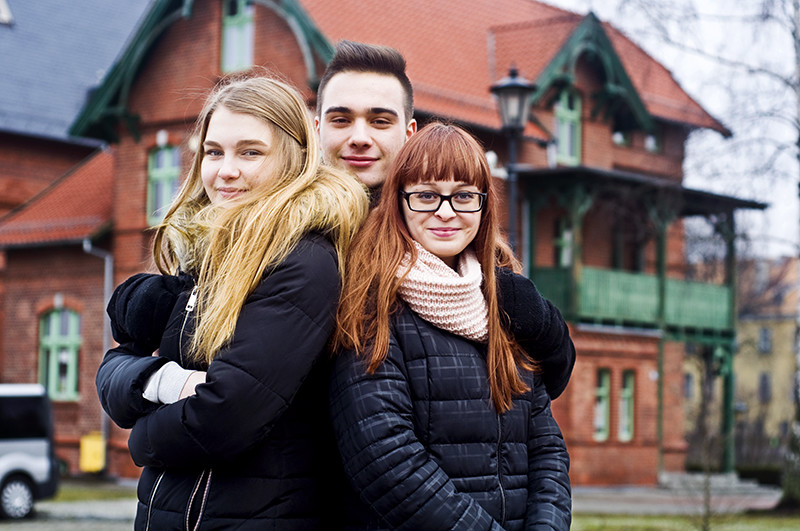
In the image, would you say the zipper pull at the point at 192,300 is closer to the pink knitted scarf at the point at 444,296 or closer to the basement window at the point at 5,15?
the pink knitted scarf at the point at 444,296

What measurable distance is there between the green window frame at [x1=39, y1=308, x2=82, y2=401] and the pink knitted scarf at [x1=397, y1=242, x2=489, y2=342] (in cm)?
2375

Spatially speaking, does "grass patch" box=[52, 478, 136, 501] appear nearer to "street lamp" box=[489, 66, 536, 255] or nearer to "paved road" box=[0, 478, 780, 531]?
"paved road" box=[0, 478, 780, 531]

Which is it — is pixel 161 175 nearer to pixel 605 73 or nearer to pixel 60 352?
pixel 60 352

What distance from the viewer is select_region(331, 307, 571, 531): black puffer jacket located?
3146 millimetres

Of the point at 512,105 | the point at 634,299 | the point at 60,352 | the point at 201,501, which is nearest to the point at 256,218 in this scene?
the point at 201,501

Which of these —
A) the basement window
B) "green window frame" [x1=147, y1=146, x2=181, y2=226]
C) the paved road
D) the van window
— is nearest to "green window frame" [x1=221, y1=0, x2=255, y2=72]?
"green window frame" [x1=147, y1=146, x2=181, y2=226]

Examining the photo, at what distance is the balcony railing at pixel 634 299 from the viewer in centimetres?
2394

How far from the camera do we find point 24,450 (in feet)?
58.6

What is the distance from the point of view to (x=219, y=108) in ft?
11.9

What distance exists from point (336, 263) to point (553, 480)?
91 centimetres

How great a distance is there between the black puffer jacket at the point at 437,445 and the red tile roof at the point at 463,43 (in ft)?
58.3

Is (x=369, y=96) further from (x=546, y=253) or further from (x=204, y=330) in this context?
(x=546, y=253)

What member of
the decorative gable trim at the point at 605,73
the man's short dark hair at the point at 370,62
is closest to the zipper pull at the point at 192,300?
the man's short dark hair at the point at 370,62

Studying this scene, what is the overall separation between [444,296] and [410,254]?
0.57 feet
